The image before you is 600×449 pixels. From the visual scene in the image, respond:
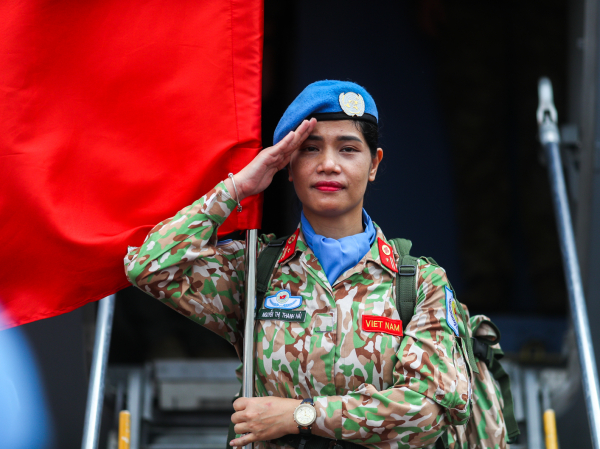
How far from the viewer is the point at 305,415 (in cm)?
189

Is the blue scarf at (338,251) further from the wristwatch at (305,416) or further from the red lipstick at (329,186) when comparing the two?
the wristwatch at (305,416)

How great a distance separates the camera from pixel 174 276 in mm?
2066

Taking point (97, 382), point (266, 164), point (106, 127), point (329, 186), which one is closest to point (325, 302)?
point (329, 186)

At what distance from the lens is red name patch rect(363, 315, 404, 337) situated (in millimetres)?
1982

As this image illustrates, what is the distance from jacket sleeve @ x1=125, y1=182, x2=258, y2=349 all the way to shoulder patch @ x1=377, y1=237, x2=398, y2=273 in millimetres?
451

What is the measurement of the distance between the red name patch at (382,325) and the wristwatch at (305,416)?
0.87 feet

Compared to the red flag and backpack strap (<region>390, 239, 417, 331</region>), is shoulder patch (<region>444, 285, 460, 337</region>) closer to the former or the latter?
backpack strap (<region>390, 239, 417, 331</region>)

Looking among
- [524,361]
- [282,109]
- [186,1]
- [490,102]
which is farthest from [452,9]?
[186,1]

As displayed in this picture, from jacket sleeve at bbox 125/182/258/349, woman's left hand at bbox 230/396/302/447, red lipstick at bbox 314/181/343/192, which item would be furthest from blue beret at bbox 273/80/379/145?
woman's left hand at bbox 230/396/302/447

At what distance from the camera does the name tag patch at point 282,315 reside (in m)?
2.04

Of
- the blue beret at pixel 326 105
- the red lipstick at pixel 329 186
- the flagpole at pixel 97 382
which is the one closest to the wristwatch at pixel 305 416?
the red lipstick at pixel 329 186

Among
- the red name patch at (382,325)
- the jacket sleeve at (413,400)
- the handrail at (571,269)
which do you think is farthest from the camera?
the handrail at (571,269)

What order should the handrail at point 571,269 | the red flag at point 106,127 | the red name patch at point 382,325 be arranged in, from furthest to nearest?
the handrail at point 571,269
the red flag at point 106,127
the red name patch at point 382,325

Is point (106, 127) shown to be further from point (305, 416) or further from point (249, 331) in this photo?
point (305, 416)
